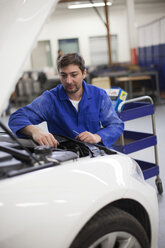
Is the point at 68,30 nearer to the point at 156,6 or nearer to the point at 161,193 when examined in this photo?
the point at 156,6

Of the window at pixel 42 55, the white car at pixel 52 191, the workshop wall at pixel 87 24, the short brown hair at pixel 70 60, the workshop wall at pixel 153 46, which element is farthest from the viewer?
the window at pixel 42 55

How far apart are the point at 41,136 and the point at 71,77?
588 mm

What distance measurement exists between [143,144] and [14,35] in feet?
6.32

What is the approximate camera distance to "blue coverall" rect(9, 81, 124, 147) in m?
2.27

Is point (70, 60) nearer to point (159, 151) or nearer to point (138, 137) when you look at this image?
point (138, 137)

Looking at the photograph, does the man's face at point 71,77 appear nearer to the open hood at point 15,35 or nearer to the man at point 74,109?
the man at point 74,109

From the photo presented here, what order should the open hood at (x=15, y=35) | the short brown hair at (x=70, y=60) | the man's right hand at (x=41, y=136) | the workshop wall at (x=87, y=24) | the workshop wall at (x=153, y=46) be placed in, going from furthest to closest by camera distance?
Answer: the workshop wall at (x=87, y=24) < the workshop wall at (x=153, y=46) < the short brown hair at (x=70, y=60) < the man's right hand at (x=41, y=136) < the open hood at (x=15, y=35)

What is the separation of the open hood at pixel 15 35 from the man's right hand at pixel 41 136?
52cm

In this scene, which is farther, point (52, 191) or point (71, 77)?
point (71, 77)

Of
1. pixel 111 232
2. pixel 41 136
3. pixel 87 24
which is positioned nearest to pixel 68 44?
pixel 87 24

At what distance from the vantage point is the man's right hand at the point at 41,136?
5.79ft

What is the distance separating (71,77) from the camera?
222 cm

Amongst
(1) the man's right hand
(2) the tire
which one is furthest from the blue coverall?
(2) the tire

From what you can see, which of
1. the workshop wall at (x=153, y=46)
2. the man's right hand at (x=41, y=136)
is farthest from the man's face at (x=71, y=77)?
the workshop wall at (x=153, y=46)
